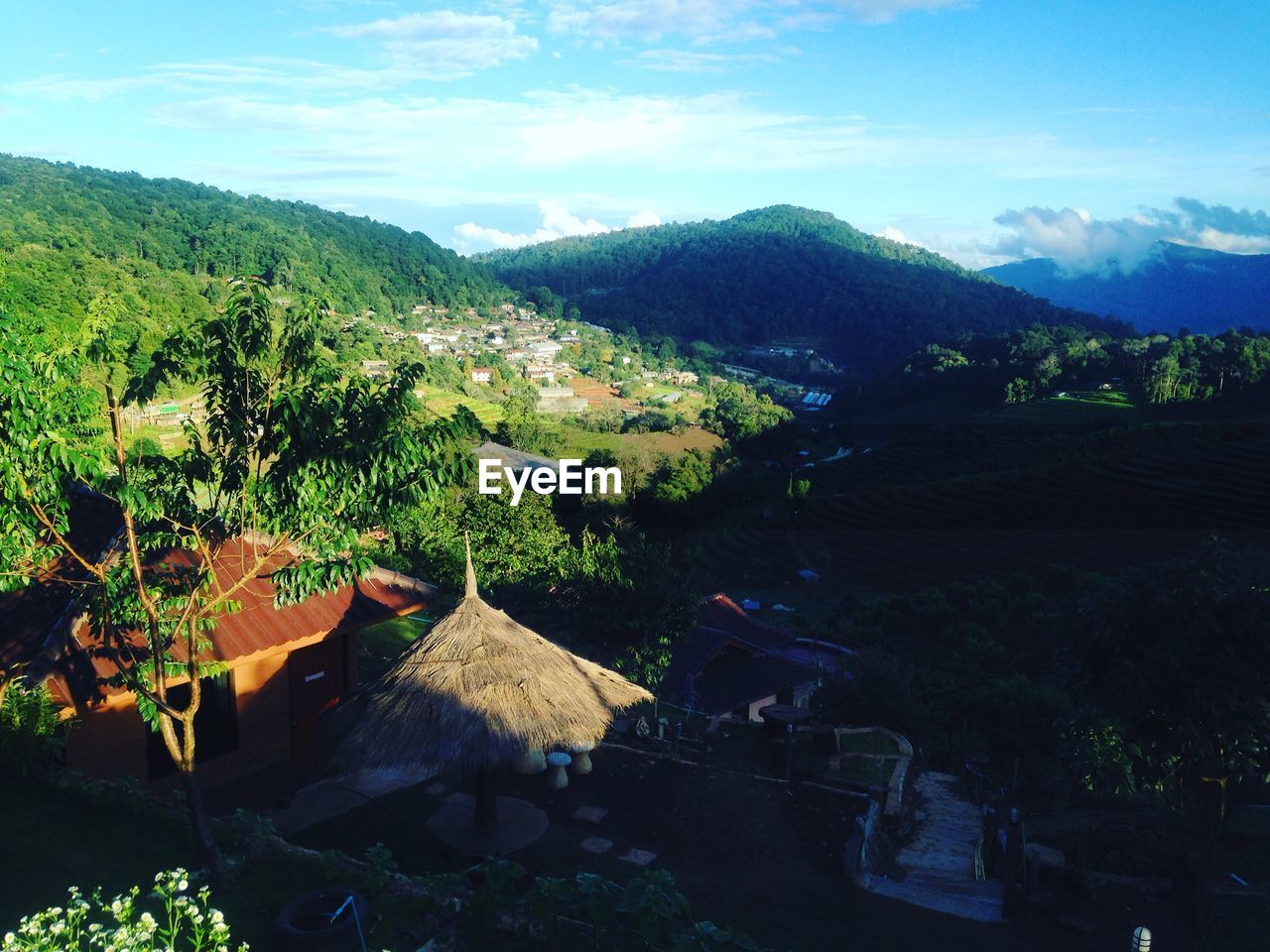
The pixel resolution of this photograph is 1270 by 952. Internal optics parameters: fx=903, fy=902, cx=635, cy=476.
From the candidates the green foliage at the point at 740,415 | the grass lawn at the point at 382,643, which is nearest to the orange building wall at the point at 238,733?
the grass lawn at the point at 382,643

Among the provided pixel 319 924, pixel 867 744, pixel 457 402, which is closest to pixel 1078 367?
pixel 457 402

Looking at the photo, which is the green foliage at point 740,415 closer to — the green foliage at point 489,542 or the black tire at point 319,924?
the green foliage at point 489,542

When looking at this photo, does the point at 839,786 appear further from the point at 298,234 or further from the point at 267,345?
the point at 298,234

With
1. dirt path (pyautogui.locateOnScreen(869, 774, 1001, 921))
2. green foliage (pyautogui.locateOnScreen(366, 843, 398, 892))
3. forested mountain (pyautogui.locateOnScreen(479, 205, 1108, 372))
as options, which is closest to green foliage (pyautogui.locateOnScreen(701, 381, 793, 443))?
forested mountain (pyautogui.locateOnScreen(479, 205, 1108, 372))

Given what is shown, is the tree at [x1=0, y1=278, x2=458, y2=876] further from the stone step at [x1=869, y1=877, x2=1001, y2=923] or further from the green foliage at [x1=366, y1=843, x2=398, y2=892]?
the stone step at [x1=869, y1=877, x2=1001, y2=923]

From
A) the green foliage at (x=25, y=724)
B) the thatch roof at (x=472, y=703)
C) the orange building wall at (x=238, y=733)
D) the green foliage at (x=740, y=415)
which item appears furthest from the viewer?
the green foliage at (x=740, y=415)

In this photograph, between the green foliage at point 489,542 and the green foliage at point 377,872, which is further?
the green foliage at point 489,542

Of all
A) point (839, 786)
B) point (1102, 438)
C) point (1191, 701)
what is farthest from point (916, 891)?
point (1102, 438)
